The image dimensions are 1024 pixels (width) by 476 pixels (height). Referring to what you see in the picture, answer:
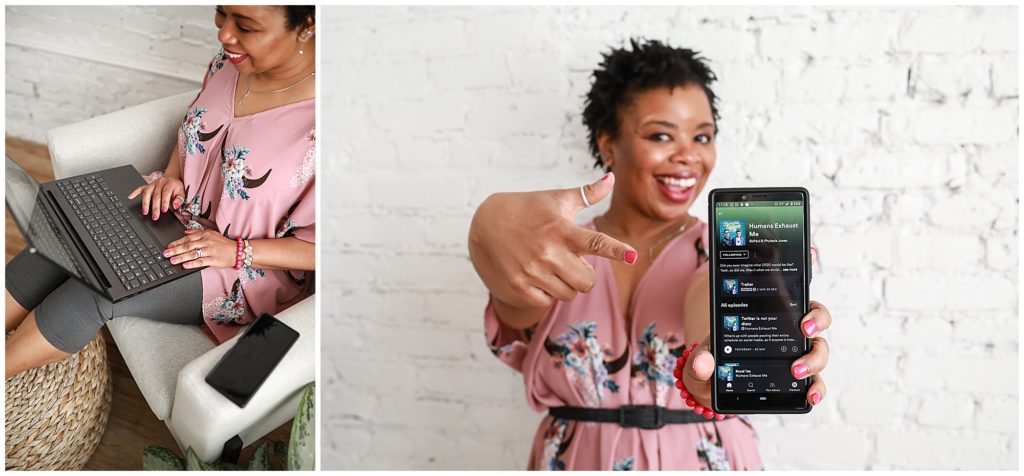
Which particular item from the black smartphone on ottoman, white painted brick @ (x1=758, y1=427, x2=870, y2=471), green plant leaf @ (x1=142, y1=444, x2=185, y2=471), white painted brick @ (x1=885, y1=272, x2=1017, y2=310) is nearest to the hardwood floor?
green plant leaf @ (x1=142, y1=444, x2=185, y2=471)

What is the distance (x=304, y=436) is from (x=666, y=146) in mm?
609

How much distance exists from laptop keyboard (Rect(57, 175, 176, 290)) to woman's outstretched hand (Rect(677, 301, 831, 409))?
0.58m

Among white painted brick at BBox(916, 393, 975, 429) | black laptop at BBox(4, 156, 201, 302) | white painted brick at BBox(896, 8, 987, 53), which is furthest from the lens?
white painted brick at BBox(916, 393, 975, 429)

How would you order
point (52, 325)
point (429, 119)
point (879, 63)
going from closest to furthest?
point (52, 325) → point (879, 63) → point (429, 119)

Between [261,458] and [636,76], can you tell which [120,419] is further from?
[636,76]

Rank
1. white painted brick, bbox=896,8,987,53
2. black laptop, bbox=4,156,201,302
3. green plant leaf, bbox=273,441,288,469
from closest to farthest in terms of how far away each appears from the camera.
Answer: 1. black laptop, bbox=4,156,201,302
2. green plant leaf, bbox=273,441,288,469
3. white painted brick, bbox=896,8,987,53

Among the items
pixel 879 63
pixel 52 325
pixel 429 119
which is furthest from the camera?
pixel 429 119

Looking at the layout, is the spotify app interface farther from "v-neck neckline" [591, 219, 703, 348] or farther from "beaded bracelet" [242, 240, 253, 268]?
"beaded bracelet" [242, 240, 253, 268]

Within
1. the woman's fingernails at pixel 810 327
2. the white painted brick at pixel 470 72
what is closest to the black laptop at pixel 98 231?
the white painted brick at pixel 470 72

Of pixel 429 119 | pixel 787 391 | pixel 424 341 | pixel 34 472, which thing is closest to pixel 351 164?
pixel 429 119

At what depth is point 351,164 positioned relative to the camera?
1.25m

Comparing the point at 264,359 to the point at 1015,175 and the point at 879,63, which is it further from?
the point at 1015,175

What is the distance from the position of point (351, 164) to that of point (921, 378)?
1.07 metres

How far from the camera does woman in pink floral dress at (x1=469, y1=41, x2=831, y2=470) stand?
963mm
